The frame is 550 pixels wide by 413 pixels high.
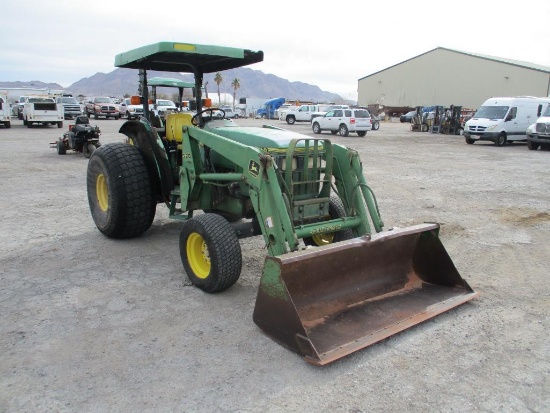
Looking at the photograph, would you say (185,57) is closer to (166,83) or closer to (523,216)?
(166,83)

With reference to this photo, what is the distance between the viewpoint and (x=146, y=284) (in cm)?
479

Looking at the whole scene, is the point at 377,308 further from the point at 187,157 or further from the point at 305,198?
the point at 187,157

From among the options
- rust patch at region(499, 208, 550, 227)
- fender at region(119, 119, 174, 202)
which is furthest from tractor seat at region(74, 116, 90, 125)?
rust patch at region(499, 208, 550, 227)

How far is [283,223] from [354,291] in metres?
0.91

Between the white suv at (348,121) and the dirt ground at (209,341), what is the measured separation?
19.5m

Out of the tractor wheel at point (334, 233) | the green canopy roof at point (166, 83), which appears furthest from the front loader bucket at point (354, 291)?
the green canopy roof at point (166, 83)

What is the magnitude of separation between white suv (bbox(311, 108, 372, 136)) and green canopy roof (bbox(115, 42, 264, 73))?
20310 mm

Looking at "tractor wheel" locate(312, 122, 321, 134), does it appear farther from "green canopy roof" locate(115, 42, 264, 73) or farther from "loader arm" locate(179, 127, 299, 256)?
"loader arm" locate(179, 127, 299, 256)

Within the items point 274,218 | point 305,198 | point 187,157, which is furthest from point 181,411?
point 187,157

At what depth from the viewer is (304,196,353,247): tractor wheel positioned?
4.99 m

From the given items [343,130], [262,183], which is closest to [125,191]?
[262,183]

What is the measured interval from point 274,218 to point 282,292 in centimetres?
76

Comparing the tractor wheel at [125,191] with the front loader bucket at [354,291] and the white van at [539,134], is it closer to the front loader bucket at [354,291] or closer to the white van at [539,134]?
the front loader bucket at [354,291]

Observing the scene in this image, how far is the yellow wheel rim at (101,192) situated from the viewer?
6.32m
